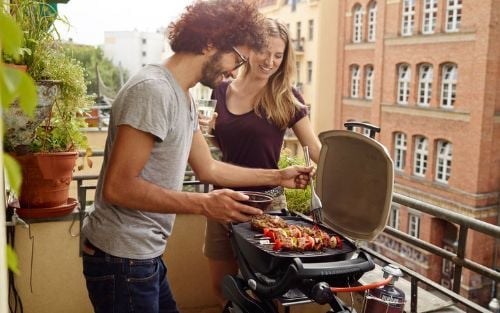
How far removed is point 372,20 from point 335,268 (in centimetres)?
1995

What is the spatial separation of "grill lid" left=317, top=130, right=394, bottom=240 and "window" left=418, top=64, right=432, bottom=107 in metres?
16.7

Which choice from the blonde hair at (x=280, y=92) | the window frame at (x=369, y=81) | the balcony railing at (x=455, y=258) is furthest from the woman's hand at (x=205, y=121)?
the window frame at (x=369, y=81)

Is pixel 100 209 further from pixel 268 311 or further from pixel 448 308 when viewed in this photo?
pixel 448 308

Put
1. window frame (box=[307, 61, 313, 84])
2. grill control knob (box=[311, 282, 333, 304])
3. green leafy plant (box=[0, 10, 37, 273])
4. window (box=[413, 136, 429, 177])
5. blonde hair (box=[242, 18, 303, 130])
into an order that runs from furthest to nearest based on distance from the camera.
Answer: window frame (box=[307, 61, 313, 84]), window (box=[413, 136, 429, 177]), blonde hair (box=[242, 18, 303, 130]), grill control knob (box=[311, 282, 333, 304]), green leafy plant (box=[0, 10, 37, 273])

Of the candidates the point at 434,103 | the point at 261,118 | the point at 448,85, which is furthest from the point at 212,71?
the point at 448,85

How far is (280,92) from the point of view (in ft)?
6.51

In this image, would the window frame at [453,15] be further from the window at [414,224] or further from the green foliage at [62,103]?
the green foliage at [62,103]

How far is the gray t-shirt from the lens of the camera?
1226 millimetres

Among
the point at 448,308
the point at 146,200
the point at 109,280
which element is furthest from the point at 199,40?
the point at 448,308

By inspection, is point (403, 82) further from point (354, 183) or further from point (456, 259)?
point (354, 183)

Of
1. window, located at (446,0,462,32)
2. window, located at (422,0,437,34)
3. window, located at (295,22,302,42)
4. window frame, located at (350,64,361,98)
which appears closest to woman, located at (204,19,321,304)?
window, located at (446,0,462,32)

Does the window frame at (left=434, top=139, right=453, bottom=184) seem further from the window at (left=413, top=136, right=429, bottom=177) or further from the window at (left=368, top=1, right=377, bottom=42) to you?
the window at (left=368, top=1, right=377, bottom=42)

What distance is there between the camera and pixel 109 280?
135cm

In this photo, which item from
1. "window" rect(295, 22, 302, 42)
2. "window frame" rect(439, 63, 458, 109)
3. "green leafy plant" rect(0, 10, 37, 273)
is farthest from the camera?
"window" rect(295, 22, 302, 42)
